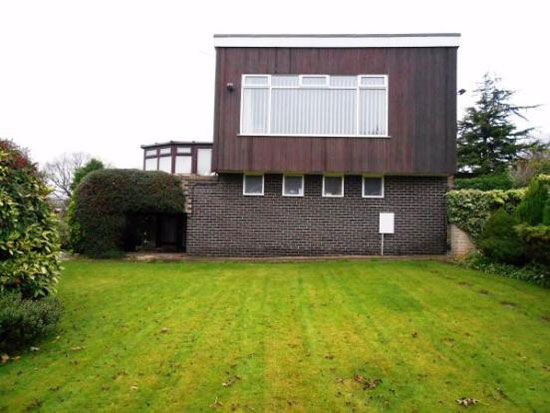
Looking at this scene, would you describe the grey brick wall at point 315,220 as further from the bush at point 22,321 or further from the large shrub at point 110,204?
the bush at point 22,321

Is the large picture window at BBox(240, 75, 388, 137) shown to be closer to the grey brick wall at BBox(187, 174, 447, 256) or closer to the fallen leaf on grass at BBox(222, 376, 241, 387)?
the grey brick wall at BBox(187, 174, 447, 256)

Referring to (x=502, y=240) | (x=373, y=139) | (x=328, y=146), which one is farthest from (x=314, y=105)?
(x=502, y=240)

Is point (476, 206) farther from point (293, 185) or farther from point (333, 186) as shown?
point (293, 185)

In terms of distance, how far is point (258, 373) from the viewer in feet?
14.7

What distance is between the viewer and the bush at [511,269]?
29.5 ft

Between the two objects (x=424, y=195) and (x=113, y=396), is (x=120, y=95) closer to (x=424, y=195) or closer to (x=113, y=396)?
(x=424, y=195)

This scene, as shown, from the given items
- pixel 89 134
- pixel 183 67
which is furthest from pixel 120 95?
pixel 89 134

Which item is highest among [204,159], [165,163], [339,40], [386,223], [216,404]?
[339,40]

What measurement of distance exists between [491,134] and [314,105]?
19541mm

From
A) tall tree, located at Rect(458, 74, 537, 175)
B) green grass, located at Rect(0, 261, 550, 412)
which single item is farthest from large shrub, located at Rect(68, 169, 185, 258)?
tall tree, located at Rect(458, 74, 537, 175)

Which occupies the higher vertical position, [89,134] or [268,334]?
[89,134]

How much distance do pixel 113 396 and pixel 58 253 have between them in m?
3.34

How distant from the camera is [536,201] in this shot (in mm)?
9695

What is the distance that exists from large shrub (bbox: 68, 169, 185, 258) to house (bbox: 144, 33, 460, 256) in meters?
1.06
